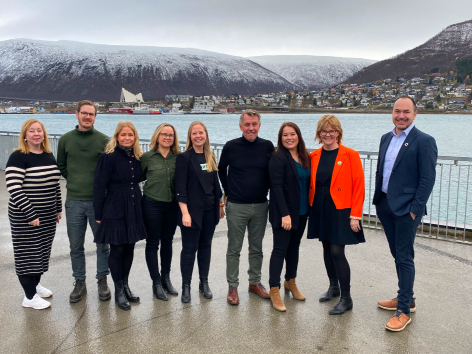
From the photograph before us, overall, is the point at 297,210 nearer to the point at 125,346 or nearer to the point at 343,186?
the point at 343,186

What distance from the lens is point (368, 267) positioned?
13.7 ft

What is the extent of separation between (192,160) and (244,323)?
52.4 inches

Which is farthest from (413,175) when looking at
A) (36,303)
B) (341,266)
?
(36,303)

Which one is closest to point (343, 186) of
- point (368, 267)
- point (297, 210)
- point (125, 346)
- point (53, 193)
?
point (297, 210)

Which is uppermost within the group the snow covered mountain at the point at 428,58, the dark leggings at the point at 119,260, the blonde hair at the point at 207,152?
the snow covered mountain at the point at 428,58

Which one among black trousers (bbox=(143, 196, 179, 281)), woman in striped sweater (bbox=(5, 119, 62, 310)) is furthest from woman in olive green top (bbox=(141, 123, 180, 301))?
woman in striped sweater (bbox=(5, 119, 62, 310))

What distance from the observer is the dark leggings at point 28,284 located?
3230 mm

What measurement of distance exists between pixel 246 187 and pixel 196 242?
646 millimetres

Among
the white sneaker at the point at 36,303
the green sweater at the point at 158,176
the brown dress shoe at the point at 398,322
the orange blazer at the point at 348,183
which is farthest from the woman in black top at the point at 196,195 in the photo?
the brown dress shoe at the point at 398,322

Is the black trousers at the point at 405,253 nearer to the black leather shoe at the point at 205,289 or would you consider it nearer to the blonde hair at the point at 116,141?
the black leather shoe at the point at 205,289

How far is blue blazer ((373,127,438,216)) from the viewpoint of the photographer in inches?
111

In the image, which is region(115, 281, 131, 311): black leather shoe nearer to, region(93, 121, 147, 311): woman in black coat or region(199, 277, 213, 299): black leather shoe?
region(93, 121, 147, 311): woman in black coat

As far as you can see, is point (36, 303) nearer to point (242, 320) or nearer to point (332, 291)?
point (242, 320)

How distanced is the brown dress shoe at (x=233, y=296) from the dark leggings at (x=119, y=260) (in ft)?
2.93
